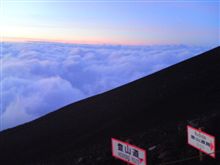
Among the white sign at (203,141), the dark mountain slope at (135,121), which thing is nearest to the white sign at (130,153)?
the white sign at (203,141)

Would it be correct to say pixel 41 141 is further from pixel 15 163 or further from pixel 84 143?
pixel 84 143

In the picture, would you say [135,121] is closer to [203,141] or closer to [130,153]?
[203,141]

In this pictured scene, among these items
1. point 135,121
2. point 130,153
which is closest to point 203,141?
point 130,153

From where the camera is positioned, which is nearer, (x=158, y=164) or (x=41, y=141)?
(x=158, y=164)

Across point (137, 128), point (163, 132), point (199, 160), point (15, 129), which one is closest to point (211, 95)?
point (137, 128)

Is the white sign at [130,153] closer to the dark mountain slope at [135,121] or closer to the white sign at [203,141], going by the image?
the white sign at [203,141]

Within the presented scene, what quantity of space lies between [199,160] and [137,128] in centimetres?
697

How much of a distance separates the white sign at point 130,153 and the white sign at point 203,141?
1.39m

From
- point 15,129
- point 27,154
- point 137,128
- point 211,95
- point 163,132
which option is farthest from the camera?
point 15,129

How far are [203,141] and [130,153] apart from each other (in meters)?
1.51

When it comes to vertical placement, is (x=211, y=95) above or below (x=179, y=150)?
above

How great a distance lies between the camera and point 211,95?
17953 mm

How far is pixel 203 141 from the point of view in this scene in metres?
8.89

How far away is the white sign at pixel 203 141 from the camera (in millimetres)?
8672
